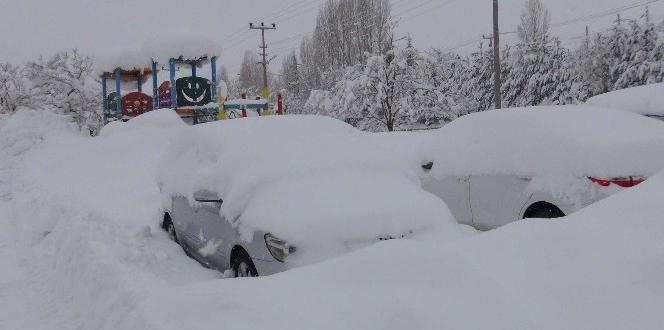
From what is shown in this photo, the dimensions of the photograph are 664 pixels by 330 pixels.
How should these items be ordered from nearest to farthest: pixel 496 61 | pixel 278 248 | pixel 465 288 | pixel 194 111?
pixel 465 288 < pixel 278 248 < pixel 194 111 < pixel 496 61

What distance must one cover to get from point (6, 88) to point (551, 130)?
34.5 meters

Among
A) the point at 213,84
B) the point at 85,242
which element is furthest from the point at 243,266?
the point at 213,84

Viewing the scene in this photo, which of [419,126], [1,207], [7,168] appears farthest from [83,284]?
[419,126]

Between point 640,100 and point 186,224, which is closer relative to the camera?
point 186,224

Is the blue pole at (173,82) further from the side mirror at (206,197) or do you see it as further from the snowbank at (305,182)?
the side mirror at (206,197)

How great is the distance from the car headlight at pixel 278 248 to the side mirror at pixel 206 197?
92 cm

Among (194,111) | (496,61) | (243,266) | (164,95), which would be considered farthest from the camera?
(164,95)

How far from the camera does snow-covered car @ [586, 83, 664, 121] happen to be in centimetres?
815

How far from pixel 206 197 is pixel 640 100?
6.82m

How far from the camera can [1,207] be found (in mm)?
10336

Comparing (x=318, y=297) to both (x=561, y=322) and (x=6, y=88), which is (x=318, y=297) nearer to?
(x=561, y=322)

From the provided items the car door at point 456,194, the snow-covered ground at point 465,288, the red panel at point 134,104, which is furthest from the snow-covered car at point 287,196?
the red panel at point 134,104

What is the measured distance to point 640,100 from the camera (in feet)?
28.2

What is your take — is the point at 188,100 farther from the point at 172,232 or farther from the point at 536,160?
the point at 536,160
